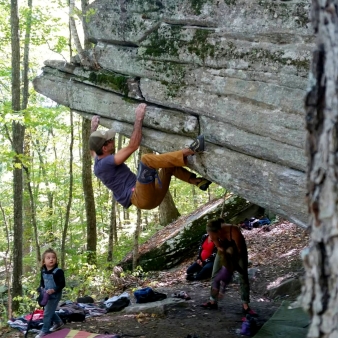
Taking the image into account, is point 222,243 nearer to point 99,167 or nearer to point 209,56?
point 99,167

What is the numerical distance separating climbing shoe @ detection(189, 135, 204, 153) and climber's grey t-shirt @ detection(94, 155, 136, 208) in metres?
1.16

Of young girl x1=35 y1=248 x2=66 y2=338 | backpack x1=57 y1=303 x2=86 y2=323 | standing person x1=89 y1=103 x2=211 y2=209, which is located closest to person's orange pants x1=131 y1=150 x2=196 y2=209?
standing person x1=89 y1=103 x2=211 y2=209

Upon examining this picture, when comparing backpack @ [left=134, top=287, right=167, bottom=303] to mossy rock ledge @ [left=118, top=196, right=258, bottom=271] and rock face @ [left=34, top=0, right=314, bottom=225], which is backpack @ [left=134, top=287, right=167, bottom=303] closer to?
rock face @ [left=34, top=0, right=314, bottom=225]

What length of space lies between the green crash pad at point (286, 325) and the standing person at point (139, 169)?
243cm

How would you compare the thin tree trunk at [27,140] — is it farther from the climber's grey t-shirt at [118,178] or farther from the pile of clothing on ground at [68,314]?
the climber's grey t-shirt at [118,178]

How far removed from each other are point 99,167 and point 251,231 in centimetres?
865

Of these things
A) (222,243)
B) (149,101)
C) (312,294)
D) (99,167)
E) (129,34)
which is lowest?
(222,243)

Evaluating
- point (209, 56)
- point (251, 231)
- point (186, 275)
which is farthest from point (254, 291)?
point (209, 56)

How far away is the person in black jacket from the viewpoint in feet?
35.1

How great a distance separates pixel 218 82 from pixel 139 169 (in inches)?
69.0

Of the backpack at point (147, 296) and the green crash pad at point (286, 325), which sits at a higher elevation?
the green crash pad at point (286, 325)

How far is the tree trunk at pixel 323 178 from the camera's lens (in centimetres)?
198

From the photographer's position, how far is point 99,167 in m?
6.79

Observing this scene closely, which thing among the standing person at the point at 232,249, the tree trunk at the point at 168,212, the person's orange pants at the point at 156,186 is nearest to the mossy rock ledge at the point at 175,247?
the tree trunk at the point at 168,212
